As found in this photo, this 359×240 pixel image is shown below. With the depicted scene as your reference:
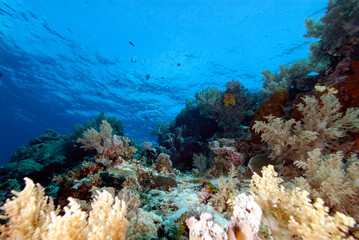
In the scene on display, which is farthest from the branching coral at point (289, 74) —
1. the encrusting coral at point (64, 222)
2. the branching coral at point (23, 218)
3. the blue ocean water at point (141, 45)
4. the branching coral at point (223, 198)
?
the blue ocean water at point (141, 45)

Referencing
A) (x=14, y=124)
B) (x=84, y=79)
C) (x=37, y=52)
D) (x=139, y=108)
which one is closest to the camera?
(x=37, y=52)

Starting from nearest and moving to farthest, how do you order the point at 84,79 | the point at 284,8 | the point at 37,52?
the point at 284,8 < the point at 37,52 < the point at 84,79

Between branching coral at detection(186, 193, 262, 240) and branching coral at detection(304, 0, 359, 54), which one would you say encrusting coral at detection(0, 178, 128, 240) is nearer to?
branching coral at detection(186, 193, 262, 240)

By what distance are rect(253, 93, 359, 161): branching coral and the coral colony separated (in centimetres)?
3

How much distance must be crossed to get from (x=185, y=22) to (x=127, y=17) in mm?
6356

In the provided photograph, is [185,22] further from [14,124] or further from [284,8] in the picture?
[14,124]

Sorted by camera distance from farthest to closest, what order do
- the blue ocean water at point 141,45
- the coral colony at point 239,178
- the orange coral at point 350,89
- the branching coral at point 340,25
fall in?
the blue ocean water at point 141,45, the branching coral at point 340,25, the orange coral at point 350,89, the coral colony at point 239,178

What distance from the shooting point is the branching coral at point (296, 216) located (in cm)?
132

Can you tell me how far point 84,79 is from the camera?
84.0 feet

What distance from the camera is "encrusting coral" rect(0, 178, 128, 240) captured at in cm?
141

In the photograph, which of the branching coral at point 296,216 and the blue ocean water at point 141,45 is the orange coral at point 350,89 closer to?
the branching coral at point 296,216

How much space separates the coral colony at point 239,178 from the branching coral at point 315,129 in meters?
0.03

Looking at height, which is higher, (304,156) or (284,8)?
(284,8)

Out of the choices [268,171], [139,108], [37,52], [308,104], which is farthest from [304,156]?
[139,108]
